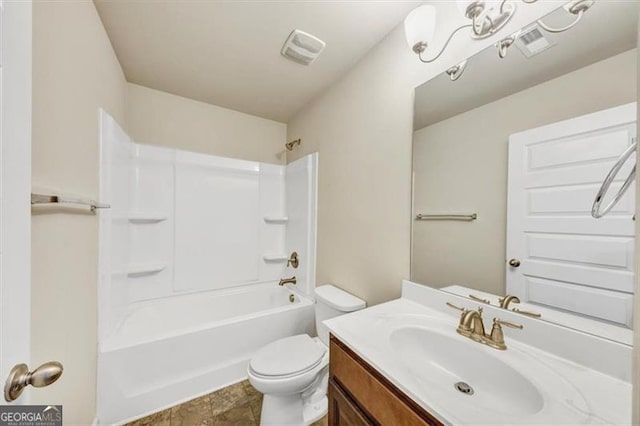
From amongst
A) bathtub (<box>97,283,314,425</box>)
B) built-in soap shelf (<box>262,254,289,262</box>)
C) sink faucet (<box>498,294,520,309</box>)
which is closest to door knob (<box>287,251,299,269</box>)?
built-in soap shelf (<box>262,254,289,262</box>)

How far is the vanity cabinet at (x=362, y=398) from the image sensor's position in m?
0.63

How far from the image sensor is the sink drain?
2.50ft

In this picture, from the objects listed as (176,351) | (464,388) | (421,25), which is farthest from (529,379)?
(176,351)

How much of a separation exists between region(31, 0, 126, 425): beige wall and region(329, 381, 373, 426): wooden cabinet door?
1031 mm

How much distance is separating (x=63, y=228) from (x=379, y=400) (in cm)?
136

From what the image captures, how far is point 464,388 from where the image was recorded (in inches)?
30.5

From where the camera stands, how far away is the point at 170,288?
82.8 inches

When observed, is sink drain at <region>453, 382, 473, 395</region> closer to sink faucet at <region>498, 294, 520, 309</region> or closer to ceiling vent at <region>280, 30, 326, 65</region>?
sink faucet at <region>498, 294, 520, 309</region>

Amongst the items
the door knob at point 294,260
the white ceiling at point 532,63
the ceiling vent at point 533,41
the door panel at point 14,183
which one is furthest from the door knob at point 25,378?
the door knob at point 294,260

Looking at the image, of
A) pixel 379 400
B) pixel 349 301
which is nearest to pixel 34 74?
pixel 379 400

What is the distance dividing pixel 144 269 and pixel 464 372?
7.61 feet

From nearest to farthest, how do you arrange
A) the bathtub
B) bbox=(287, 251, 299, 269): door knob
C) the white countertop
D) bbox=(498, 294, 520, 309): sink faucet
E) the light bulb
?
1. the white countertop
2. bbox=(498, 294, 520, 309): sink faucet
3. the light bulb
4. the bathtub
5. bbox=(287, 251, 299, 269): door knob

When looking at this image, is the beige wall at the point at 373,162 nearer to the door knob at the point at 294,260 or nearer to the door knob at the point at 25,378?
the door knob at the point at 294,260

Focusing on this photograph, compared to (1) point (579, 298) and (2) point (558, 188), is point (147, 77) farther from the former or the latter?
(1) point (579, 298)
